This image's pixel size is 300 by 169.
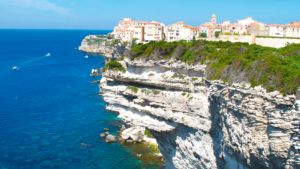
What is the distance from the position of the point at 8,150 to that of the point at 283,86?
28911 millimetres

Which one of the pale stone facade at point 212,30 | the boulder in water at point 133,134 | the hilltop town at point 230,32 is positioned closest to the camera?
the hilltop town at point 230,32

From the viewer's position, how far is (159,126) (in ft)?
72.3

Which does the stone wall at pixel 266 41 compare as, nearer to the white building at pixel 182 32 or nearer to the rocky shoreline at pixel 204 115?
the rocky shoreline at pixel 204 115

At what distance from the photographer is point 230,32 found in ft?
156

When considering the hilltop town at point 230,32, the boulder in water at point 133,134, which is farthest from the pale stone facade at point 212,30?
the boulder in water at point 133,134

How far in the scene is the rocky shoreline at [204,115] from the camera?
13.8 metres

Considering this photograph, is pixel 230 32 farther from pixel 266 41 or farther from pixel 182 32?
pixel 182 32

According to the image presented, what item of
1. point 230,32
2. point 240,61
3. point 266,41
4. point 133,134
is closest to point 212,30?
point 230,32

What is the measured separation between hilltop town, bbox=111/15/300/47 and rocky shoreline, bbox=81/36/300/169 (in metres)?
15.2

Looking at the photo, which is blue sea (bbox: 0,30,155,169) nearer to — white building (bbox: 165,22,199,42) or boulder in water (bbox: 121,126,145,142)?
boulder in water (bbox: 121,126,145,142)

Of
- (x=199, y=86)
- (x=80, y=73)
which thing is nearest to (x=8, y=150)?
(x=199, y=86)

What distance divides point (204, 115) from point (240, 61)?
3478 millimetres

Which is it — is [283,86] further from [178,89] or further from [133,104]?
[133,104]

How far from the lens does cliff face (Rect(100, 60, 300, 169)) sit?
1382 cm
